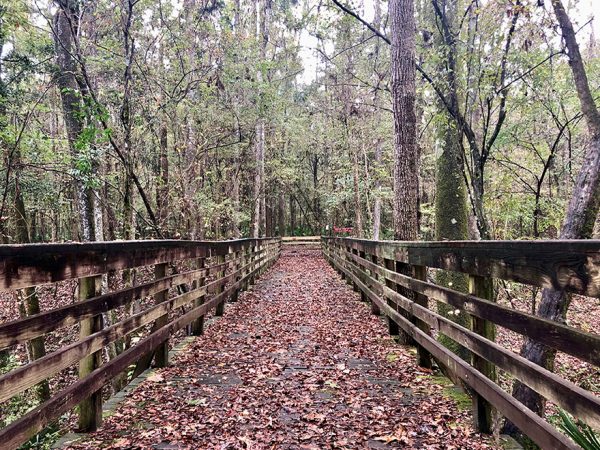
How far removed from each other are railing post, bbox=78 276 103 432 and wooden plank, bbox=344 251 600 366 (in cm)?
266

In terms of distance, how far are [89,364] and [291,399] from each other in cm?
168

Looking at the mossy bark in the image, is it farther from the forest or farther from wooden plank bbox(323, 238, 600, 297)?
wooden plank bbox(323, 238, 600, 297)

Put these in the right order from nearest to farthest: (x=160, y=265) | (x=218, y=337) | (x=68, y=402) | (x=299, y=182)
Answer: (x=68, y=402)
(x=160, y=265)
(x=218, y=337)
(x=299, y=182)

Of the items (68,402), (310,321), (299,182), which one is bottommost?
(310,321)

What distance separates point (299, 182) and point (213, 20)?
73.8ft

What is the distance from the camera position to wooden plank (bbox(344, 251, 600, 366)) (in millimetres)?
1637

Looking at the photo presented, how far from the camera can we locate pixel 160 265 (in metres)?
4.28

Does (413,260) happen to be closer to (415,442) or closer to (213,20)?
(415,442)

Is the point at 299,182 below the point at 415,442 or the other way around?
the other way around

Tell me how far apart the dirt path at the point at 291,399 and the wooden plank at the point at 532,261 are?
1186mm

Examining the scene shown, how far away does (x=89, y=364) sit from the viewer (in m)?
2.88

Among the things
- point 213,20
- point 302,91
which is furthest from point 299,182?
point 213,20

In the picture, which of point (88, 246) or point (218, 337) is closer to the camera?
point (88, 246)

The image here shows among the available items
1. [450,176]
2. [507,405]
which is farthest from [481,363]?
[450,176]
